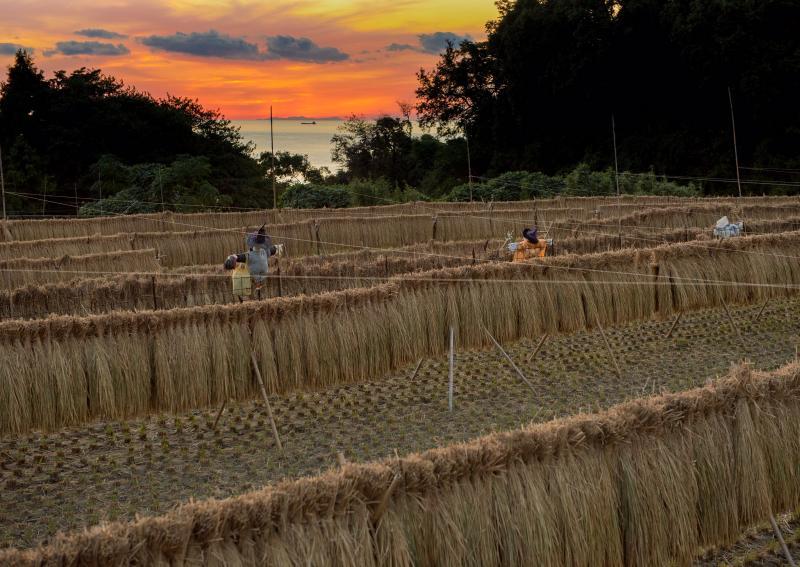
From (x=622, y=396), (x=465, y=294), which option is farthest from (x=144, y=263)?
(x=622, y=396)

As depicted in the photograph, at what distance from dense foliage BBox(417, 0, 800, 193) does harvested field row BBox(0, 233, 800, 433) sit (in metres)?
36.0

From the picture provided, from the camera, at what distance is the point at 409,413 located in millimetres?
11805

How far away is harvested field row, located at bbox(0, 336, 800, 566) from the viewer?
4930 mm

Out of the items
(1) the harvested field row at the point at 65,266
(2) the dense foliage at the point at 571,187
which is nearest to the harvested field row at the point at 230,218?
(1) the harvested field row at the point at 65,266

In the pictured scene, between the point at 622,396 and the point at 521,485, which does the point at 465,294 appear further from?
the point at 521,485

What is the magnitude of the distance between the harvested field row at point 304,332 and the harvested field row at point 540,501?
5.13m

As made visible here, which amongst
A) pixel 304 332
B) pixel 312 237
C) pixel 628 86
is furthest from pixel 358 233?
pixel 628 86

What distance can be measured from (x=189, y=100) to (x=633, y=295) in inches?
2118

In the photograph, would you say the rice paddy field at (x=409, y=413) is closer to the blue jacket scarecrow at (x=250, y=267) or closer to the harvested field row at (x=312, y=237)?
the blue jacket scarecrow at (x=250, y=267)

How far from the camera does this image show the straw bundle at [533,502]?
16.1ft

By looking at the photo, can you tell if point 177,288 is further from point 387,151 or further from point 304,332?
point 387,151

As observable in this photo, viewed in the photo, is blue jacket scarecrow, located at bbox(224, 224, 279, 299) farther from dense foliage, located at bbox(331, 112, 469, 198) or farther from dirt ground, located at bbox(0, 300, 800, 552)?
dense foliage, located at bbox(331, 112, 469, 198)

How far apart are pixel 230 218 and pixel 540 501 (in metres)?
25.9

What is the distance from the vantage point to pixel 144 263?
2075 centimetres
